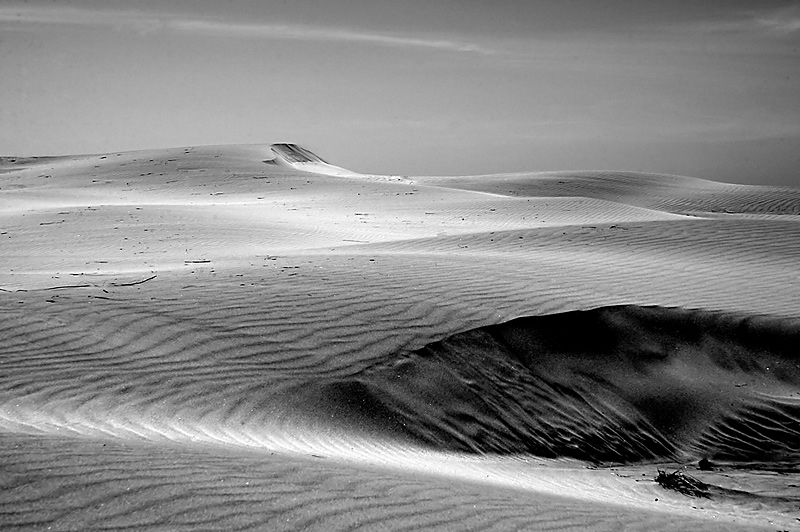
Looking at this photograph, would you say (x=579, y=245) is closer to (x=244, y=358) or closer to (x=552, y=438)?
(x=552, y=438)

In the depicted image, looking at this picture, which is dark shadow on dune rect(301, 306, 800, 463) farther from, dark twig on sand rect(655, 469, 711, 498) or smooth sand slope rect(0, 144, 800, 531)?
dark twig on sand rect(655, 469, 711, 498)

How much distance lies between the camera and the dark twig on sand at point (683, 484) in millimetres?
5039

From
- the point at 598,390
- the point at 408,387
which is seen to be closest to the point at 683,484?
the point at 598,390

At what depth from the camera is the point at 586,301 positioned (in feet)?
25.6

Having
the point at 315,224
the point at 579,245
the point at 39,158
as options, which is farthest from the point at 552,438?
the point at 39,158

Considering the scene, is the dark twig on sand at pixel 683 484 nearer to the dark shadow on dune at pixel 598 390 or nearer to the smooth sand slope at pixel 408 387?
the smooth sand slope at pixel 408 387

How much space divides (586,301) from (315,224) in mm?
9633

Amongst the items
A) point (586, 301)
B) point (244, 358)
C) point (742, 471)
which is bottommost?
point (742, 471)

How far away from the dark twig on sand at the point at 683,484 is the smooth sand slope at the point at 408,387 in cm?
10

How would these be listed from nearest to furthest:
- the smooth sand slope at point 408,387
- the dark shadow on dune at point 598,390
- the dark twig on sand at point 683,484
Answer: the smooth sand slope at point 408,387 < the dark twig on sand at point 683,484 < the dark shadow on dune at point 598,390

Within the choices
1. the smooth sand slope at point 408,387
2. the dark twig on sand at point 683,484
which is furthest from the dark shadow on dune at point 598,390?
the dark twig on sand at point 683,484

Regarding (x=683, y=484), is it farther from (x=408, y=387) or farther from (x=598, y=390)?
(x=408, y=387)

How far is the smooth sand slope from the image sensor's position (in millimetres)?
3609

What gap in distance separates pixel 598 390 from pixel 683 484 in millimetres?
1533
